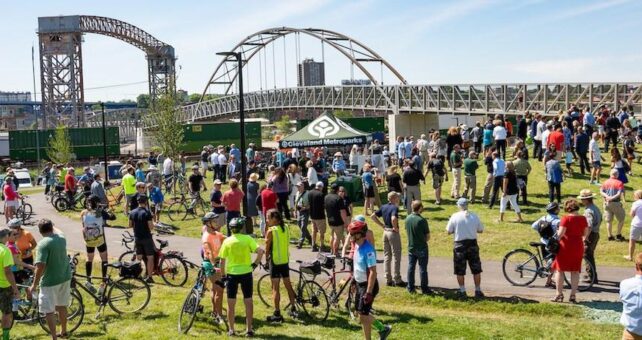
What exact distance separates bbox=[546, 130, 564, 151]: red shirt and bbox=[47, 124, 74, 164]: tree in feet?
116

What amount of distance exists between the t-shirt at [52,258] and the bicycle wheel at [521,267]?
26.6 ft

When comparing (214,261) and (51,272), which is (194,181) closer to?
(214,261)

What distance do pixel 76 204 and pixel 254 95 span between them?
1924 inches

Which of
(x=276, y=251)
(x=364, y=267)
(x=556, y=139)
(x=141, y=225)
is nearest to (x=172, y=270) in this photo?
(x=141, y=225)

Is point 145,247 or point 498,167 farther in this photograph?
point 498,167

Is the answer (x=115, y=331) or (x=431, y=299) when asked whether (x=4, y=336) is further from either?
(x=431, y=299)

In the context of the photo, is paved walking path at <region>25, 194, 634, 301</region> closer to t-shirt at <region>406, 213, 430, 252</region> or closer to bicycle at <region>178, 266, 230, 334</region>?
t-shirt at <region>406, 213, 430, 252</region>

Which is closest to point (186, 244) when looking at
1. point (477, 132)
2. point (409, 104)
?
point (477, 132)

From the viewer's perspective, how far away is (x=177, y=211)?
74.4 ft

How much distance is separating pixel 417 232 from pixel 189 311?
430cm

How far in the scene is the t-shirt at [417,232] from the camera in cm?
1217

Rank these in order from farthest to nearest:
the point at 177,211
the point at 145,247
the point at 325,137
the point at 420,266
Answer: the point at 325,137, the point at 177,211, the point at 145,247, the point at 420,266

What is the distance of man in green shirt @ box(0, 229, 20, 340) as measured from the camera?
9484mm

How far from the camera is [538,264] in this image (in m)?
13.0
